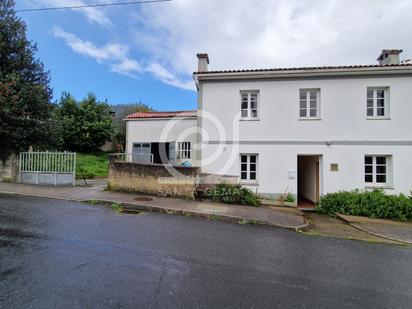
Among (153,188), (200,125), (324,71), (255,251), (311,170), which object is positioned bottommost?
(255,251)

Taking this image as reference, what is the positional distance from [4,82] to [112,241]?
1074 cm

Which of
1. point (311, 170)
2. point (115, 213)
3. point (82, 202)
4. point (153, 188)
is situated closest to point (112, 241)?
point (115, 213)

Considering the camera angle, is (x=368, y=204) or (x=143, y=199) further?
(x=368, y=204)

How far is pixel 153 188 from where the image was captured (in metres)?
9.56

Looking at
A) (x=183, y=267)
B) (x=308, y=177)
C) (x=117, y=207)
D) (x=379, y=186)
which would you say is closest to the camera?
(x=183, y=267)

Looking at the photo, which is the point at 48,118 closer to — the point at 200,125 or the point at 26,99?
the point at 26,99

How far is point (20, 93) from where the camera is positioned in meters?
10.7

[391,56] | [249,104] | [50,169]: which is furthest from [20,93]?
[391,56]

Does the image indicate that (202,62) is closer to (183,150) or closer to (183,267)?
(183,150)

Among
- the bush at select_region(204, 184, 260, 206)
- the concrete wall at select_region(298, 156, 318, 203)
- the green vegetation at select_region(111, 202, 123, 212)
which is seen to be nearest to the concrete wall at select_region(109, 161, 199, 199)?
the bush at select_region(204, 184, 260, 206)

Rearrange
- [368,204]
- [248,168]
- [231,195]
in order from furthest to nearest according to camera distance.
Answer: [248,168], [231,195], [368,204]

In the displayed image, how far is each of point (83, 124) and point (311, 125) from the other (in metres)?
20.5

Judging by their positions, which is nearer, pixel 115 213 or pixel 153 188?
pixel 115 213

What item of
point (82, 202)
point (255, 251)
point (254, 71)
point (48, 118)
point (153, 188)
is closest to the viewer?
point (255, 251)
